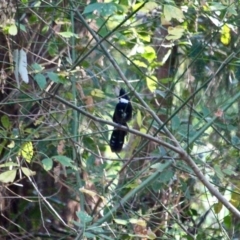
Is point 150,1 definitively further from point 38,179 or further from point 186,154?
point 38,179

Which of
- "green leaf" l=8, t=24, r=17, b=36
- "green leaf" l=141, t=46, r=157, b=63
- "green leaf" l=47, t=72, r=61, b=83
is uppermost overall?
"green leaf" l=8, t=24, r=17, b=36

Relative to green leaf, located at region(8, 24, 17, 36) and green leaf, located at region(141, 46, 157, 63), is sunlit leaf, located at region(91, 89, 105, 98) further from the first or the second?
green leaf, located at region(8, 24, 17, 36)

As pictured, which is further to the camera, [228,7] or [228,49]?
[228,49]

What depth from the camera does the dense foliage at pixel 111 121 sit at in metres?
2.55

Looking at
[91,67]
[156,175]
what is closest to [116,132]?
[156,175]

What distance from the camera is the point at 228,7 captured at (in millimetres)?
2656

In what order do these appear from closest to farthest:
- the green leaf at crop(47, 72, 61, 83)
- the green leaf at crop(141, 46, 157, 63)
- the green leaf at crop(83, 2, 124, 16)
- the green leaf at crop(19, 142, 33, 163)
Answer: the green leaf at crop(83, 2, 124, 16) < the green leaf at crop(47, 72, 61, 83) < the green leaf at crop(19, 142, 33, 163) < the green leaf at crop(141, 46, 157, 63)

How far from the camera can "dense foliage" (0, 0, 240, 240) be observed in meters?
2.55

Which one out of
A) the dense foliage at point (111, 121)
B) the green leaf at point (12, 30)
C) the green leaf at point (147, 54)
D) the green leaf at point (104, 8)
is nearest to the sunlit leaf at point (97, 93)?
the dense foliage at point (111, 121)

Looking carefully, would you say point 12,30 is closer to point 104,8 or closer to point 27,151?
point 27,151

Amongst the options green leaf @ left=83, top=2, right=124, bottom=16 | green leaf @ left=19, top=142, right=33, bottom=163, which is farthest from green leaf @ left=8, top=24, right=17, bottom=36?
green leaf @ left=83, top=2, right=124, bottom=16

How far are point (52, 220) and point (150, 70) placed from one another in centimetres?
108

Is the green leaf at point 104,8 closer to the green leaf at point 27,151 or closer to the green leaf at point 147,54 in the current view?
the green leaf at point 27,151

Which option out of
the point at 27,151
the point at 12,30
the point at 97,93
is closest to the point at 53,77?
the point at 12,30
